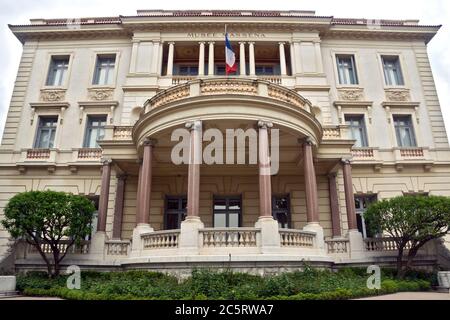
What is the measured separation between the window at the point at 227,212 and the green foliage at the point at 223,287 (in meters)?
6.53

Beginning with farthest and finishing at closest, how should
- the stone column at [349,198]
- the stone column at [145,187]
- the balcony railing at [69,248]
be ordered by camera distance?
the stone column at [349,198], the balcony railing at [69,248], the stone column at [145,187]

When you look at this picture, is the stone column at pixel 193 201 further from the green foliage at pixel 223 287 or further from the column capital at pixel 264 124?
the column capital at pixel 264 124

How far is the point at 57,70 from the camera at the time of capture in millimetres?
21125

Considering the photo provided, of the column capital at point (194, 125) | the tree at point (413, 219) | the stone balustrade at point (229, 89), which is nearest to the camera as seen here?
the tree at point (413, 219)

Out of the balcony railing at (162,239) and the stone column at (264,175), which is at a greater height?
the stone column at (264,175)

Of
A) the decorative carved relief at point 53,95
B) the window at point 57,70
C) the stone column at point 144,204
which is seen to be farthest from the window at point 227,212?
the window at point 57,70

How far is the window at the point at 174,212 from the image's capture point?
1741 centimetres

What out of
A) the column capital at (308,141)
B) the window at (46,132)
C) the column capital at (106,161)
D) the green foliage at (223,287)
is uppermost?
the window at (46,132)

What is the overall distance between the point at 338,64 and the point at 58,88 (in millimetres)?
17851

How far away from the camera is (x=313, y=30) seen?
20.8m

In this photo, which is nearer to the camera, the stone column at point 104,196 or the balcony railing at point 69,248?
the balcony railing at point 69,248

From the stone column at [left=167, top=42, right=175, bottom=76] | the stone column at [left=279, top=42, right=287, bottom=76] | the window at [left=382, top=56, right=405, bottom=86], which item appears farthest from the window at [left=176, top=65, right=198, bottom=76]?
the window at [left=382, top=56, right=405, bottom=86]

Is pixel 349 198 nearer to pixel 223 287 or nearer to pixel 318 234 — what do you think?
pixel 318 234

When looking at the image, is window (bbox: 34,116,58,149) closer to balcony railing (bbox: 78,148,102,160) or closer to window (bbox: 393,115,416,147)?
balcony railing (bbox: 78,148,102,160)
